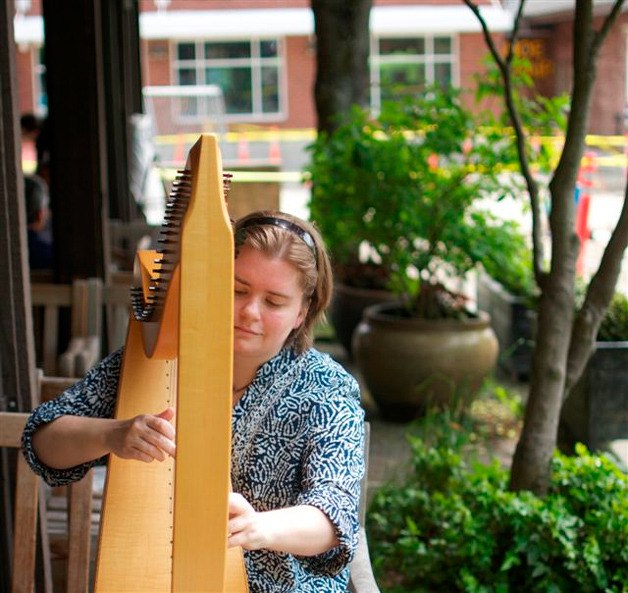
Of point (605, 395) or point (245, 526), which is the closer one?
point (245, 526)

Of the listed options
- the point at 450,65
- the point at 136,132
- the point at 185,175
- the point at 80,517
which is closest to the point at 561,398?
the point at 80,517

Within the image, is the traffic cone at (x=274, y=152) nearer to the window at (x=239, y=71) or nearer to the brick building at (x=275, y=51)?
the brick building at (x=275, y=51)

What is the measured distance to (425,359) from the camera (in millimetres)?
5898

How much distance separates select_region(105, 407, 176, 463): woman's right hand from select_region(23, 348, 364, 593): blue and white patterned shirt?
1.00 ft

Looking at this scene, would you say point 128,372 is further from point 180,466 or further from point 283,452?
point 180,466

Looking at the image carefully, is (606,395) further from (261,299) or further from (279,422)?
(261,299)

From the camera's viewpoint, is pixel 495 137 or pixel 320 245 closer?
pixel 320 245

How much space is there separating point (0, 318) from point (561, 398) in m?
1.81

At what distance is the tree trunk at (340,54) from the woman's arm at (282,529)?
6.70 metres

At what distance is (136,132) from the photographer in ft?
31.4

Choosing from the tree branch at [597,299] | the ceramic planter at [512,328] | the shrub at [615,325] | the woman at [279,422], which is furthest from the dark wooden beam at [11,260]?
the ceramic planter at [512,328]

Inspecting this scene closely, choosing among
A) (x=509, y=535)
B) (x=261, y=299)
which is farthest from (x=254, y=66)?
(x=261, y=299)

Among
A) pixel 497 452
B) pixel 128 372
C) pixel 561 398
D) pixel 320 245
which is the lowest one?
pixel 497 452

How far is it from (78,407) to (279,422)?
0.34 m
